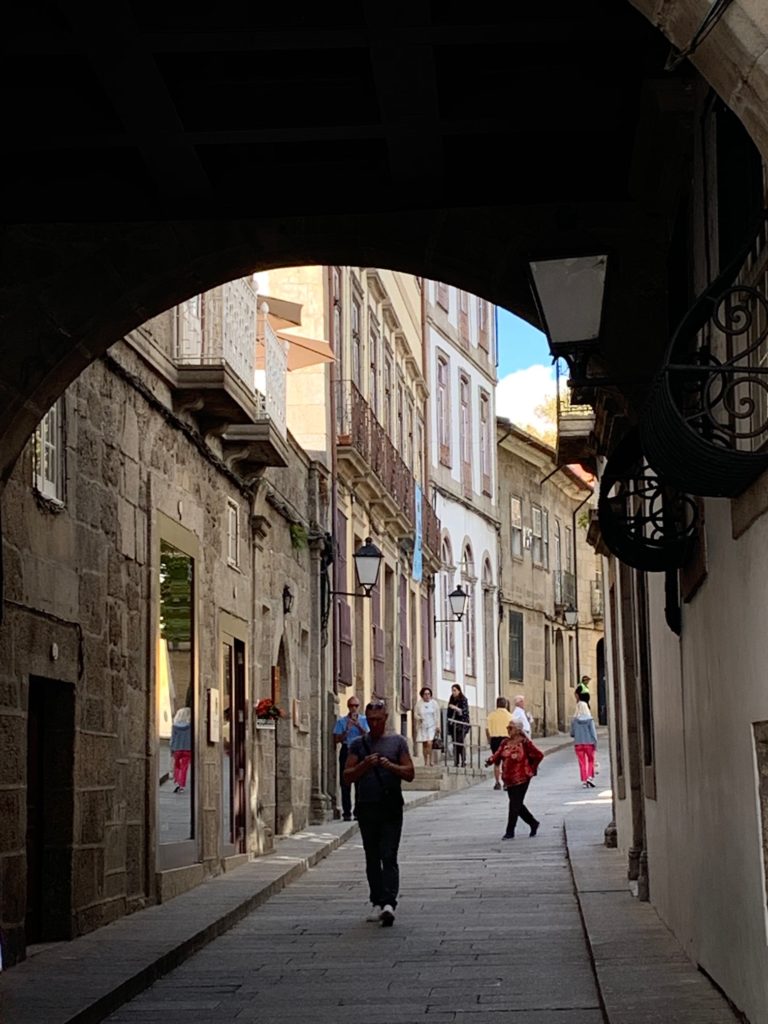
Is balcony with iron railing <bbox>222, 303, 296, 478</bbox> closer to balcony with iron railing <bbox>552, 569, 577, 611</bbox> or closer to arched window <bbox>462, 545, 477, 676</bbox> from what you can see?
arched window <bbox>462, 545, 477, 676</bbox>

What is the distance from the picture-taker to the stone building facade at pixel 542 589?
167 ft

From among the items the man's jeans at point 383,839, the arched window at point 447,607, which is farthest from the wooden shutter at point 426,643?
the man's jeans at point 383,839

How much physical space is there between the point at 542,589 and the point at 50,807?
43.5 m

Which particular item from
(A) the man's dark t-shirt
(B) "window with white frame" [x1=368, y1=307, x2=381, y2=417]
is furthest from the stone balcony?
(B) "window with white frame" [x1=368, y1=307, x2=381, y2=417]

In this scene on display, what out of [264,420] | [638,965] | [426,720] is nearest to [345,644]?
[426,720]

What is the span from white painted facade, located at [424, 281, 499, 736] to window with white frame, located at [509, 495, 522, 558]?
130 inches

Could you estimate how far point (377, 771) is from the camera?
42.9ft

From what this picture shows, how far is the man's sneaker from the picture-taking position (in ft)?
42.4

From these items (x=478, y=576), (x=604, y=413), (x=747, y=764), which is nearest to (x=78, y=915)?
(x=604, y=413)

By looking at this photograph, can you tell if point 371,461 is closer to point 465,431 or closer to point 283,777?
point 283,777

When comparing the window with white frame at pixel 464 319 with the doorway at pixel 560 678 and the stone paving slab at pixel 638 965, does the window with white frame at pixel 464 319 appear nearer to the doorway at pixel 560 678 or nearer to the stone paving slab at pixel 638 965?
the doorway at pixel 560 678

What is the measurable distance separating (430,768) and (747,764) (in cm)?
2507

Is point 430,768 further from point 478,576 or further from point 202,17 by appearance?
point 202,17

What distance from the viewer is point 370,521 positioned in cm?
3072
